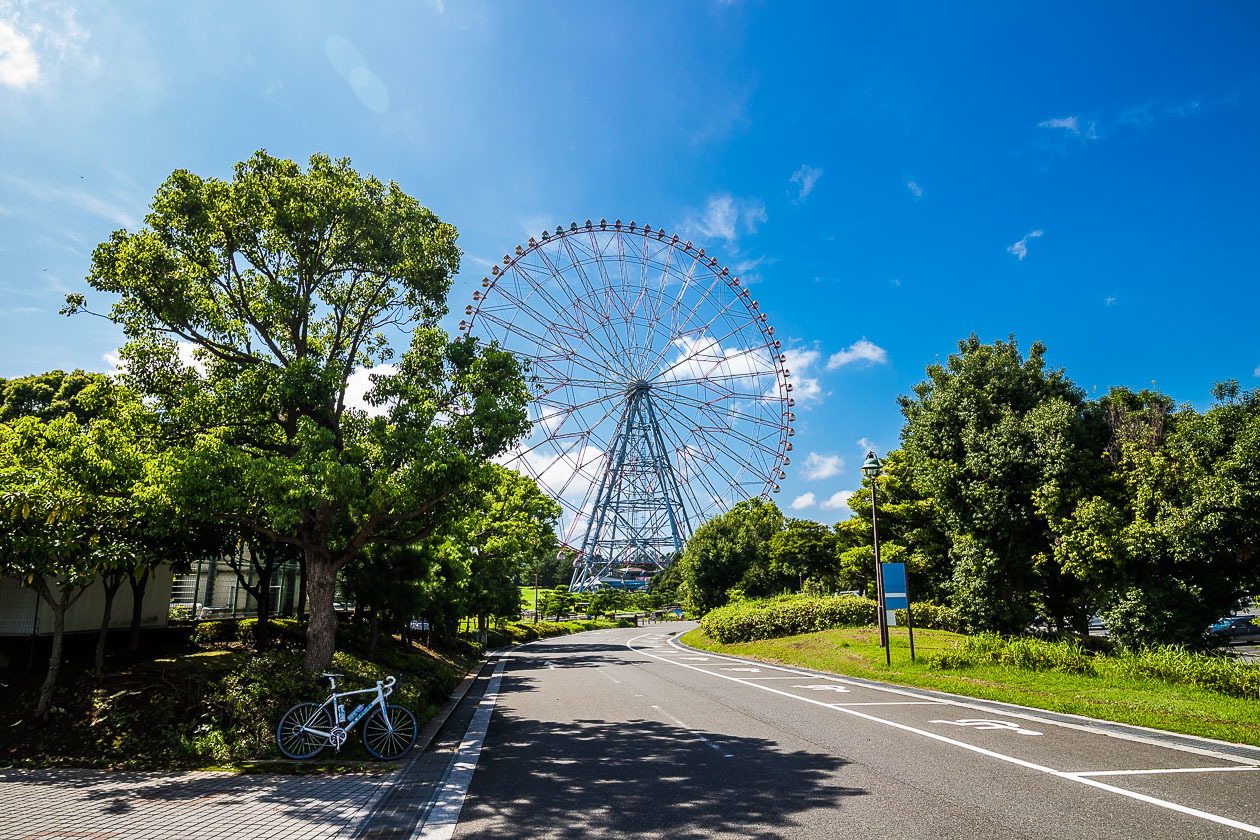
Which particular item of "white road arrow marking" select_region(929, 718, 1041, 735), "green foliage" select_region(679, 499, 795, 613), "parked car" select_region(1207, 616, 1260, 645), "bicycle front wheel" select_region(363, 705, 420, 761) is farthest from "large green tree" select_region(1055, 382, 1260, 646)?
"green foliage" select_region(679, 499, 795, 613)

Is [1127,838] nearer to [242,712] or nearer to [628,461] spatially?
[242,712]

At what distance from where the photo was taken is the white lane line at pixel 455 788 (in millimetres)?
5863

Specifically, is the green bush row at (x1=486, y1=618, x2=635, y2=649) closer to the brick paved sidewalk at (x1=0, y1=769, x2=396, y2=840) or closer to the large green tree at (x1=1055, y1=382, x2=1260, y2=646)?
the large green tree at (x1=1055, y1=382, x2=1260, y2=646)

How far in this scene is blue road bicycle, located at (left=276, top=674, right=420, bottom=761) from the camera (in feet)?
28.3

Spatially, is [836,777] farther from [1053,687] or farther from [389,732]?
[1053,687]

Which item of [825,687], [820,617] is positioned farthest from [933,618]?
[825,687]

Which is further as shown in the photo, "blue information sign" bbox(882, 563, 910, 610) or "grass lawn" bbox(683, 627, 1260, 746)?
"blue information sign" bbox(882, 563, 910, 610)

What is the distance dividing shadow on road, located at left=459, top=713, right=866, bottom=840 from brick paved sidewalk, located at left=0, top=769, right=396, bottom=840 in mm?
1295

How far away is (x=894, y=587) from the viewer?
723 inches

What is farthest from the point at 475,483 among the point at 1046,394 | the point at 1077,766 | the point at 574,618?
the point at 574,618

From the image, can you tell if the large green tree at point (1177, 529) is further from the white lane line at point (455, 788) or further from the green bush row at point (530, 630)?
the green bush row at point (530, 630)

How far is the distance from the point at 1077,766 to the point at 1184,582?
14131 mm

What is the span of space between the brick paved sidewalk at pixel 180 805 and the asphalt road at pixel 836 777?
126 cm

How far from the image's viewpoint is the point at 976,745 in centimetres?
880
